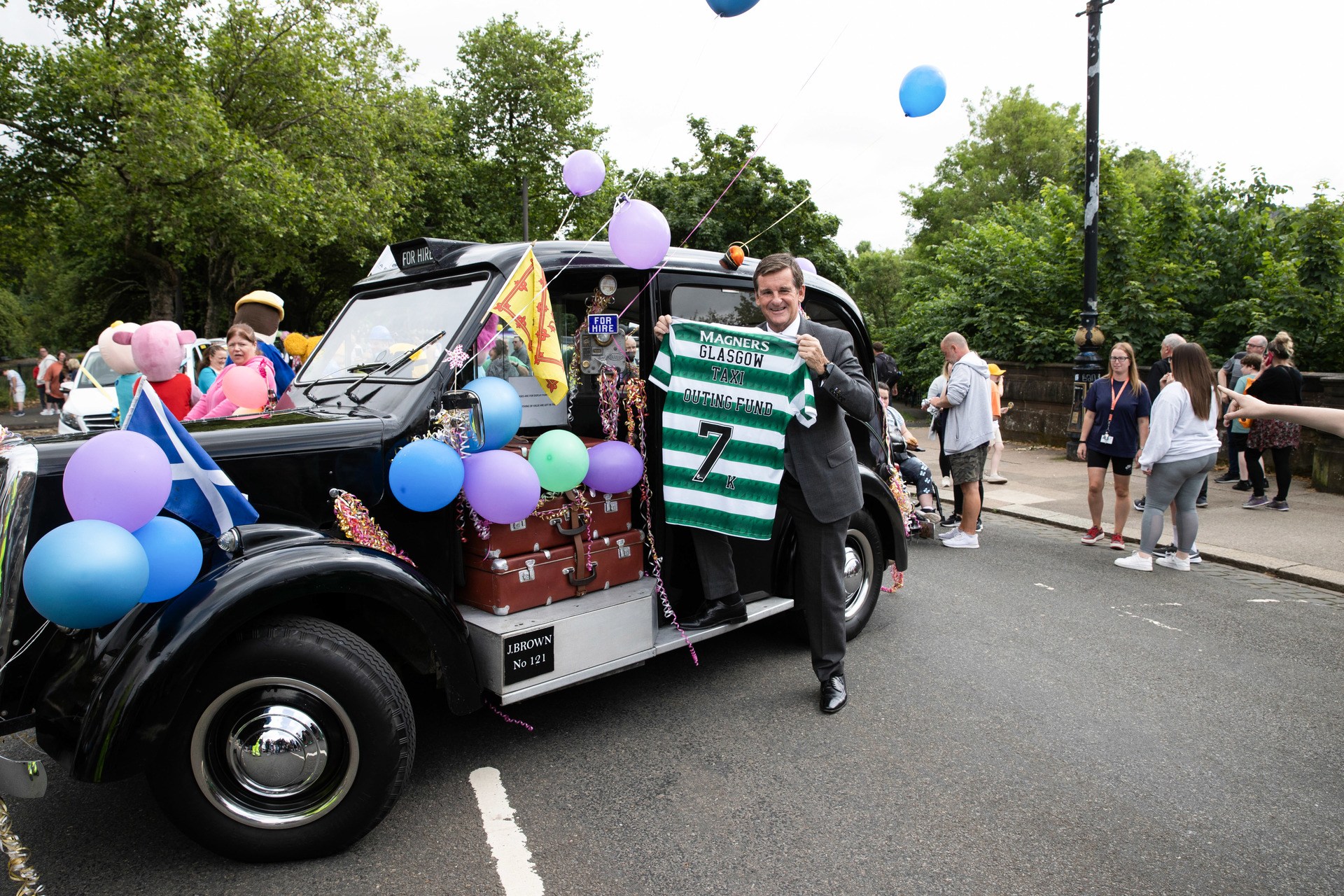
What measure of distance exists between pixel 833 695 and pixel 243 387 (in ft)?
10.0

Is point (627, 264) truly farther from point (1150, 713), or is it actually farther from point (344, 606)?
point (1150, 713)

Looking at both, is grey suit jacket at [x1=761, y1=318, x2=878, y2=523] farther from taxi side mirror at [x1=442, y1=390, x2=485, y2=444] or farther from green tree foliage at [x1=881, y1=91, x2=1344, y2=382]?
green tree foliage at [x1=881, y1=91, x2=1344, y2=382]

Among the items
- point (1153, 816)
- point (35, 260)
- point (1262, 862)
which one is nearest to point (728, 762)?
point (1153, 816)

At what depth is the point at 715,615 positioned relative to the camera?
407 centimetres

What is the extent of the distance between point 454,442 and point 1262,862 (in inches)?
127

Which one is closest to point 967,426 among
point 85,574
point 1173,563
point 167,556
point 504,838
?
point 1173,563

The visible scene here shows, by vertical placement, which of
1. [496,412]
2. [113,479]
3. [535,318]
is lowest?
[113,479]

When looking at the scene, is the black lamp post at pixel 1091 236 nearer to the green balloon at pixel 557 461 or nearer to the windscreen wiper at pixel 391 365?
the green balloon at pixel 557 461

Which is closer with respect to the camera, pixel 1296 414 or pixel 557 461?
pixel 1296 414

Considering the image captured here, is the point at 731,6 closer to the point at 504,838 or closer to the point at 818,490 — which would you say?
the point at 818,490

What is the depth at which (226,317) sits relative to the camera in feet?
87.7

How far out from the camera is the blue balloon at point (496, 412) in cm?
328

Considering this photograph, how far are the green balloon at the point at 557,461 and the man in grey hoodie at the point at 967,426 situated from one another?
4813 mm

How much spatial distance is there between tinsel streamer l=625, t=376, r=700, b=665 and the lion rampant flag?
0.38 meters
